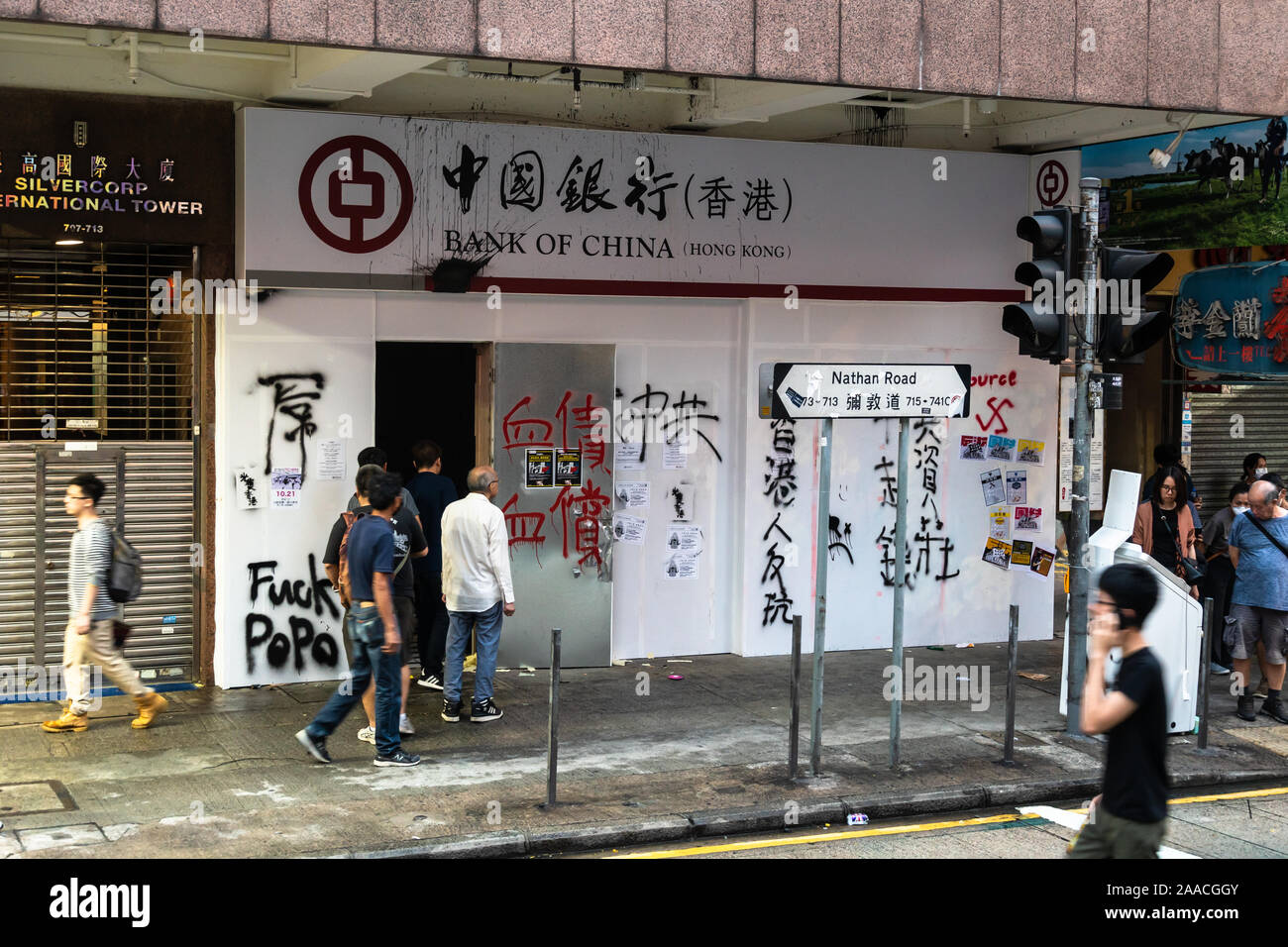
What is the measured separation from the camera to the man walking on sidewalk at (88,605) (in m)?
9.35

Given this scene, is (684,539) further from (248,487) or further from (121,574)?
(121,574)

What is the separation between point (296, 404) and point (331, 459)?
1.61 ft

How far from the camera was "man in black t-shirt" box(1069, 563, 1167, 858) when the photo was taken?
5152 millimetres

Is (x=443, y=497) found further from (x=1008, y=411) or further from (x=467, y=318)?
(x=1008, y=411)

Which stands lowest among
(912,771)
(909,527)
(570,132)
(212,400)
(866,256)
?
(912,771)

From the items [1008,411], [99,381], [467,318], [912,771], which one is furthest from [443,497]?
[1008,411]

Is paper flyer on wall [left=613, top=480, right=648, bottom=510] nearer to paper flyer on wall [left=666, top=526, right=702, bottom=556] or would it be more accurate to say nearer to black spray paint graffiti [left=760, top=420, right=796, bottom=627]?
paper flyer on wall [left=666, top=526, right=702, bottom=556]

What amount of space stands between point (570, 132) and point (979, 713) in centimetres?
552

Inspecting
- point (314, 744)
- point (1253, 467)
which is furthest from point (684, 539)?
point (1253, 467)

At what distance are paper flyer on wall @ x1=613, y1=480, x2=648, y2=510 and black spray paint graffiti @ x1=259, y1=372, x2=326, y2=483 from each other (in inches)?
101

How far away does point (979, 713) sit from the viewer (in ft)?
35.3

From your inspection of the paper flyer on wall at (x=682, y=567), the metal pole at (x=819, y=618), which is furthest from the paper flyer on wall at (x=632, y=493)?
the metal pole at (x=819, y=618)

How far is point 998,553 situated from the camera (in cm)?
1332

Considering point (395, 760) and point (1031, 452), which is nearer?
point (395, 760)
